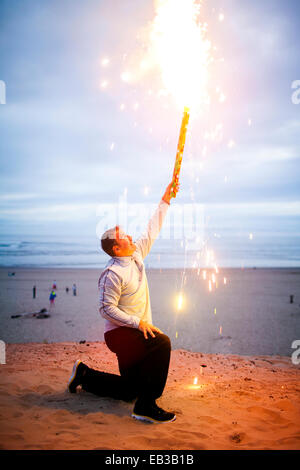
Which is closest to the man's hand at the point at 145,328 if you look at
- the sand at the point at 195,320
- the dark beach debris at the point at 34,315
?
the sand at the point at 195,320

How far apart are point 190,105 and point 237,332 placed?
1105 cm

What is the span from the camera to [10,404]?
476cm

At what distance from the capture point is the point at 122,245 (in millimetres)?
4480

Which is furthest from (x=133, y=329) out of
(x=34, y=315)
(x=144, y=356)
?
(x=34, y=315)

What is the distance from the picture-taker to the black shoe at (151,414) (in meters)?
4.30

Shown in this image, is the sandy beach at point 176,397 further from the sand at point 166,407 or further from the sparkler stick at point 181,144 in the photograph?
the sparkler stick at point 181,144

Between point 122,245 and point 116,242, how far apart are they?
0.09m

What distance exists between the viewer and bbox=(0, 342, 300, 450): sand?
12.5ft

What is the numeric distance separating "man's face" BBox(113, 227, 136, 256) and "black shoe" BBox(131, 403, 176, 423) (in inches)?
82.4

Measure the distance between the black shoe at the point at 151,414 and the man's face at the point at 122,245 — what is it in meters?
2.09

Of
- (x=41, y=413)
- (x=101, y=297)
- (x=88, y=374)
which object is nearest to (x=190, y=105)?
(x=101, y=297)
